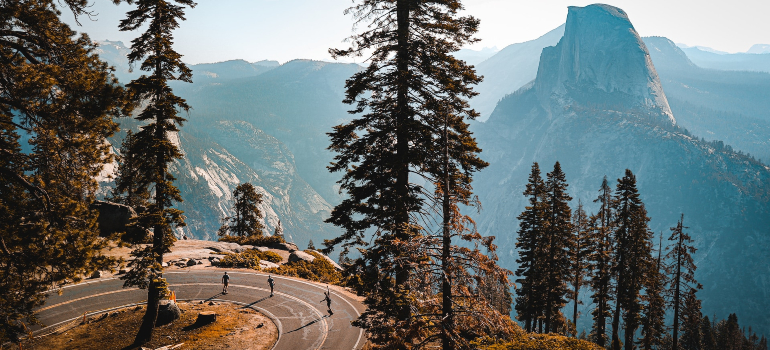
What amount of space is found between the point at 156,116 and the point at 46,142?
884cm

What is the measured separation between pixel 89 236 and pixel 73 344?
13.6 meters

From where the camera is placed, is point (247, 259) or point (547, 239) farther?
point (247, 259)

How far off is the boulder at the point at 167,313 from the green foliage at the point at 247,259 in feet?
46.9

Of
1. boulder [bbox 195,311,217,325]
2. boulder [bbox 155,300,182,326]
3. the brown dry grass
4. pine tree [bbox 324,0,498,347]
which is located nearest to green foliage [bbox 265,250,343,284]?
the brown dry grass

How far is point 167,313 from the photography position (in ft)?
72.3

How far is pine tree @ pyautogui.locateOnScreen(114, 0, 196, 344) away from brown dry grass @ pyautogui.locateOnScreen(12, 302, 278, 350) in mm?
4391

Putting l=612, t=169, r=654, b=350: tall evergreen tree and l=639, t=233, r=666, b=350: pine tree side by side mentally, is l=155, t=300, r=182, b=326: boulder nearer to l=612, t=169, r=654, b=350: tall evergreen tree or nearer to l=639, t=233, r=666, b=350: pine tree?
l=612, t=169, r=654, b=350: tall evergreen tree

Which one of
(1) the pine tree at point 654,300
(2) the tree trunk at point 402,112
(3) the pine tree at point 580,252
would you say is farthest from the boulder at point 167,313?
(1) the pine tree at point 654,300

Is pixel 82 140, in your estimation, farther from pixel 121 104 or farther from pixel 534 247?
pixel 534 247

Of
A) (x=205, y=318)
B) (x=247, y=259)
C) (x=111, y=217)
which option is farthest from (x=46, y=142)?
(x=111, y=217)

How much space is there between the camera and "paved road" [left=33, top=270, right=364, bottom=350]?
21.9 metres

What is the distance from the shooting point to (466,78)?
13.9m

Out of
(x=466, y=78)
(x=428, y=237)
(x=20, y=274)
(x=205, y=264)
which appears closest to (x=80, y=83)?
(x=20, y=274)

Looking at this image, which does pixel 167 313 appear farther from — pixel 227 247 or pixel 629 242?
pixel 629 242
